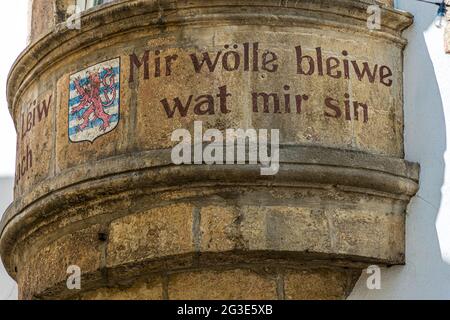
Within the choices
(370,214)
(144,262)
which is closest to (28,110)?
(144,262)

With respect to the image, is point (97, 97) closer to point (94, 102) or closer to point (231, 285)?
point (94, 102)

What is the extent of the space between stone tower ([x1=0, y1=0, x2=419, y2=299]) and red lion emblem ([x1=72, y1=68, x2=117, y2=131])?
0.03 feet

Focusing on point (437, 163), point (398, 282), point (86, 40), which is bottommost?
point (398, 282)

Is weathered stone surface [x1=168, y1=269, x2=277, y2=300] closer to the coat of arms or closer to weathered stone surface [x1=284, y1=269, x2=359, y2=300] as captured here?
weathered stone surface [x1=284, y1=269, x2=359, y2=300]

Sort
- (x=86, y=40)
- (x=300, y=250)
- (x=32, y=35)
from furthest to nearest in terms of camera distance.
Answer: (x=32, y=35), (x=86, y=40), (x=300, y=250)

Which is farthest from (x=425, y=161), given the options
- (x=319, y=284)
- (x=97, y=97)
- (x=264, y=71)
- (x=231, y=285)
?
(x=97, y=97)

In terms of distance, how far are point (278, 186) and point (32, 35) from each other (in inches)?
95.2

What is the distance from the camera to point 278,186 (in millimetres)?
11242

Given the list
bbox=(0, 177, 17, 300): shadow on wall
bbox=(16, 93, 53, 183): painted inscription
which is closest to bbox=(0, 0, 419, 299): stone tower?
bbox=(16, 93, 53, 183): painted inscription

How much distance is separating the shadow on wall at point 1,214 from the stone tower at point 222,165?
128 cm

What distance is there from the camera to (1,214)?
1345 centimetres

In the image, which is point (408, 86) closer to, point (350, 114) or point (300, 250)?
point (350, 114)

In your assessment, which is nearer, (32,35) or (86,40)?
(86,40)

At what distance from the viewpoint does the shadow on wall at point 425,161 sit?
11.2 meters
